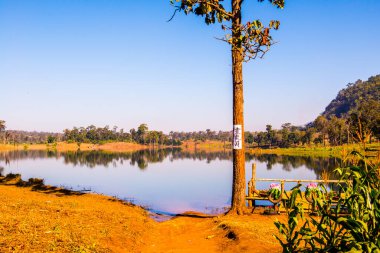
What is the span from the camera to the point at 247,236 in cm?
782

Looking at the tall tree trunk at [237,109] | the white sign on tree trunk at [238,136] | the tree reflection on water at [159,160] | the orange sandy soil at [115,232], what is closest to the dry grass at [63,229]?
the orange sandy soil at [115,232]

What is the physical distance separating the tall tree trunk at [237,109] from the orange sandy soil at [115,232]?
0.63 metres

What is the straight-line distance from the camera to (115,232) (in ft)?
27.8

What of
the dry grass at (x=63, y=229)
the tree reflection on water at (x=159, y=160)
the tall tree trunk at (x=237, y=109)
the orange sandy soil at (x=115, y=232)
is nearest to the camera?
the dry grass at (x=63, y=229)

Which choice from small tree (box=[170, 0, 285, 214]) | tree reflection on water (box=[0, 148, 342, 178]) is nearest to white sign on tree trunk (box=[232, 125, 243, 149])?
small tree (box=[170, 0, 285, 214])

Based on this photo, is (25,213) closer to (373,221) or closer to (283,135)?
(373,221)

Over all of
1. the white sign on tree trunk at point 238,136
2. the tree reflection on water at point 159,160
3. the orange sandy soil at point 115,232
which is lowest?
the tree reflection on water at point 159,160

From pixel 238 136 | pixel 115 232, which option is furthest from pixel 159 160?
pixel 115 232

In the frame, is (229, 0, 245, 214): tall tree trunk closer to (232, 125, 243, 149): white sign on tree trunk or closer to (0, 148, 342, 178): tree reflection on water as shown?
(232, 125, 243, 149): white sign on tree trunk

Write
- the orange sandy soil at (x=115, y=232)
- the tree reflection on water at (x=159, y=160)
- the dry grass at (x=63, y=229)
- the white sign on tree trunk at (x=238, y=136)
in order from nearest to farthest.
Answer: the dry grass at (x=63, y=229), the orange sandy soil at (x=115, y=232), the white sign on tree trunk at (x=238, y=136), the tree reflection on water at (x=159, y=160)

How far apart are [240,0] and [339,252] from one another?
10072 millimetres

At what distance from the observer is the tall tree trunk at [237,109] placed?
11211 mm

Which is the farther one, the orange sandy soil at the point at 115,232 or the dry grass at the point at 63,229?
the orange sandy soil at the point at 115,232

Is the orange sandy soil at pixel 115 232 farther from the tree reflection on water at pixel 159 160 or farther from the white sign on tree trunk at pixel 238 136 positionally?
the tree reflection on water at pixel 159 160
